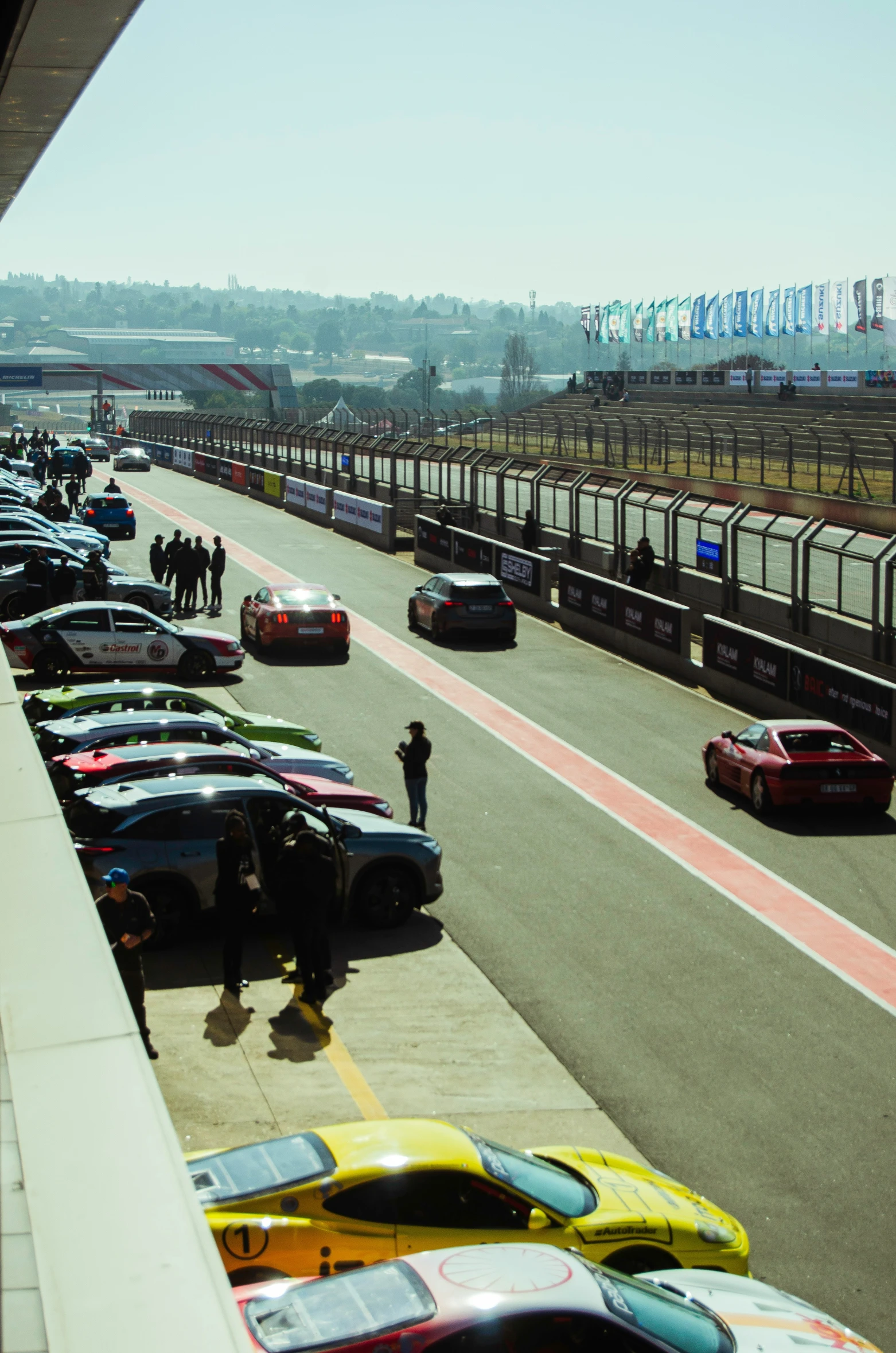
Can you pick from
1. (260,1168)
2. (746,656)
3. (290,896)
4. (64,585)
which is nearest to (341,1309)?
(260,1168)

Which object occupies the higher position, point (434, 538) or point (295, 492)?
point (295, 492)

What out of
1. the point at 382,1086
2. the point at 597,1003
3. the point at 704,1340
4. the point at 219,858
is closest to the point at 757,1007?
the point at 597,1003

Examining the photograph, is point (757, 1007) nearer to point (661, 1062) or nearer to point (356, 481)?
point (661, 1062)

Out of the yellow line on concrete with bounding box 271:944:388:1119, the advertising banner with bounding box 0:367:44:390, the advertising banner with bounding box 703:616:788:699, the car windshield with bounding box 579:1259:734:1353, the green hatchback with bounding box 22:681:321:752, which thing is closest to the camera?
the car windshield with bounding box 579:1259:734:1353

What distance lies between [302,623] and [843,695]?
10.3 meters

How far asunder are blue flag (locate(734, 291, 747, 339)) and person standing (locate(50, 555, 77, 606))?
4121 inches

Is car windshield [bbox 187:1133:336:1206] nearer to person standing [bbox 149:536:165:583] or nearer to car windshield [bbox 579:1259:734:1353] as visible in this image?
car windshield [bbox 579:1259:734:1353]

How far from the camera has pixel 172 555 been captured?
3064cm

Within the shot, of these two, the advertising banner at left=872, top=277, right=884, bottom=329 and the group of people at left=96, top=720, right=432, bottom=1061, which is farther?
the advertising banner at left=872, top=277, right=884, bottom=329

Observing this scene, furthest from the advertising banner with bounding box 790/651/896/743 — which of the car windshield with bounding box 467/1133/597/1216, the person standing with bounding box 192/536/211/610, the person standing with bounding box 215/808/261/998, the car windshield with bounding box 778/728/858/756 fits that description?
the car windshield with bounding box 467/1133/597/1216

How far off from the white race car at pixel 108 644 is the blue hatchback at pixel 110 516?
1857 centimetres

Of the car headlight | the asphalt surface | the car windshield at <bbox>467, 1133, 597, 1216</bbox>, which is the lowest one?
the asphalt surface

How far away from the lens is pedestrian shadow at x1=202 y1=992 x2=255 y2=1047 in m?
10.8

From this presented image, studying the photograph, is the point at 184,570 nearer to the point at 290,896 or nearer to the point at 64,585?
the point at 64,585
